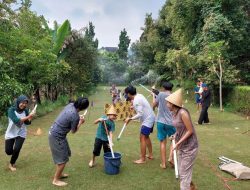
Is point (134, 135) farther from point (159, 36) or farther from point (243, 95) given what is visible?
point (159, 36)

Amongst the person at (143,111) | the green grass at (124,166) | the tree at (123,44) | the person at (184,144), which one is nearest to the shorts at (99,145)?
the green grass at (124,166)

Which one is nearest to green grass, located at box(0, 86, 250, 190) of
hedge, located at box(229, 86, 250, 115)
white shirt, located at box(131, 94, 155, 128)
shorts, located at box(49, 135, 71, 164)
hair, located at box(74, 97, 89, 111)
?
shorts, located at box(49, 135, 71, 164)

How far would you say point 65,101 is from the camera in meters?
25.5

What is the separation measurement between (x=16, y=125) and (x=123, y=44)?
8570 cm

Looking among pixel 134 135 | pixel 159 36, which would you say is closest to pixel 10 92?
pixel 134 135

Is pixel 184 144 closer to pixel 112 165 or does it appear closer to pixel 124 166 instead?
pixel 112 165

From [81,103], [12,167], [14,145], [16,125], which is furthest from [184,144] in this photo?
[12,167]

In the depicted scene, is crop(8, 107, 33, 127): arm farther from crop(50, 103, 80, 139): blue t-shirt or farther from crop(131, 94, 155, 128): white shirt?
crop(131, 94, 155, 128): white shirt

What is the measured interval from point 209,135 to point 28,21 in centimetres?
1307

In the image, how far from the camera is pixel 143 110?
8.04 meters

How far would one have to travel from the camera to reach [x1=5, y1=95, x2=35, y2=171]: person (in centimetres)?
743

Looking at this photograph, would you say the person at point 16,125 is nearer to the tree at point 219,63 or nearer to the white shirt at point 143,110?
the white shirt at point 143,110

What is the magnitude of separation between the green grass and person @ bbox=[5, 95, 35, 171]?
1.68ft

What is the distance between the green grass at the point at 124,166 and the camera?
22.7 feet
